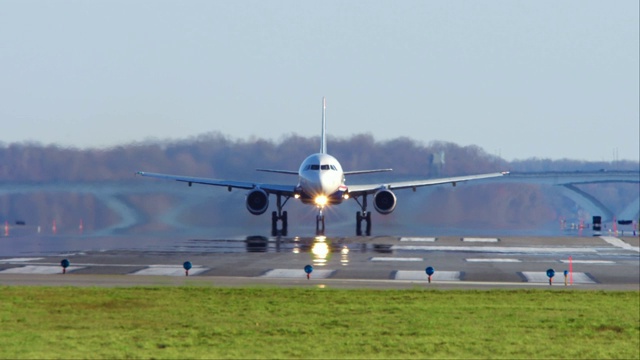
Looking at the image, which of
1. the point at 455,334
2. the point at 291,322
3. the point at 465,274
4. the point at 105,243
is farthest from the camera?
the point at 105,243

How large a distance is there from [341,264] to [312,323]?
1807 centimetres

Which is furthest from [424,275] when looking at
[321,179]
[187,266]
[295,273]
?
[321,179]

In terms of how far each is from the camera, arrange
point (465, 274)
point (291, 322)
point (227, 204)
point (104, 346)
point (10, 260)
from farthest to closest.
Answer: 1. point (227, 204)
2. point (10, 260)
3. point (465, 274)
4. point (291, 322)
5. point (104, 346)

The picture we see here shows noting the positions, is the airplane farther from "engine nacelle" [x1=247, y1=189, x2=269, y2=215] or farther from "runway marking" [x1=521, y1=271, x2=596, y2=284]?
"runway marking" [x1=521, y1=271, x2=596, y2=284]

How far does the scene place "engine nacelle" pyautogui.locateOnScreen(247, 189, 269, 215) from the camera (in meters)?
66.9

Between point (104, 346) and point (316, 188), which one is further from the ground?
point (316, 188)

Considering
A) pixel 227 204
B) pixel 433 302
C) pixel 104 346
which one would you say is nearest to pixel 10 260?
pixel 433 302

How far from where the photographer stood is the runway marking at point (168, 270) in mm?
33812

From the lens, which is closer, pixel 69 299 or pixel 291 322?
pixel 291 322

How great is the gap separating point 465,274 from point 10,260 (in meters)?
16.9

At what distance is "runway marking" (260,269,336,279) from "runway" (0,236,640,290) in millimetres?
32

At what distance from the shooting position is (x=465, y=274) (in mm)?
34594

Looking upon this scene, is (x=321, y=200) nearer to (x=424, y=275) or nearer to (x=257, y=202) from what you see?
(x=257, y=202)

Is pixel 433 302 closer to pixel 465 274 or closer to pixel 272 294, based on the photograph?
pixel 272 294
